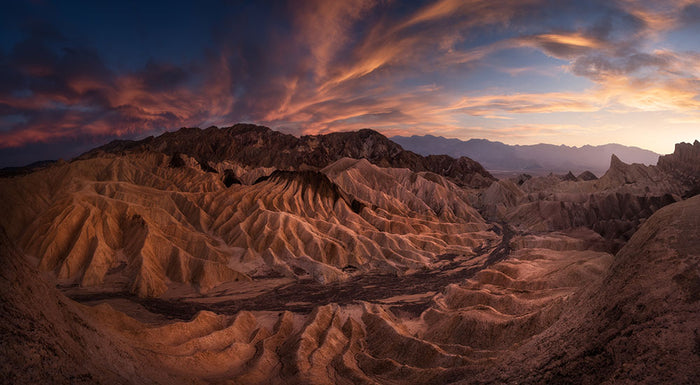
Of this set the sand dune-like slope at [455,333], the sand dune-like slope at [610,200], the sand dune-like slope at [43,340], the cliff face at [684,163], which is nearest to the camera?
the sand dune-like slope at [43,340]

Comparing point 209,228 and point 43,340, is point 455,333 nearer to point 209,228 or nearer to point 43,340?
point 43,340

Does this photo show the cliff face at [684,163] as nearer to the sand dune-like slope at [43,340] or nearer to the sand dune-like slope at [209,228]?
the sand dune-like slope at [209,228]

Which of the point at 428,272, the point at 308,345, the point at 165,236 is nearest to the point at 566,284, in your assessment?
the point at 428,272

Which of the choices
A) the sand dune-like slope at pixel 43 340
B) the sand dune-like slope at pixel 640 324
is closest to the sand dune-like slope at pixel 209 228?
the sand dune-like slope at pixel 43 340

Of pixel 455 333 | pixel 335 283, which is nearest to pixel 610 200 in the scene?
pixel 335 283

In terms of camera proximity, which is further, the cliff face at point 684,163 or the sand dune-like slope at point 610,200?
the cliff face at point 684,163

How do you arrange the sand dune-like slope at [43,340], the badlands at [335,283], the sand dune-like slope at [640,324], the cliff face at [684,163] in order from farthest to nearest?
the cliff face at [684,163] → the badlands at [335,283] → the sand dune-like slope at [640,324] → the sand dune-like slope at [43,340]
